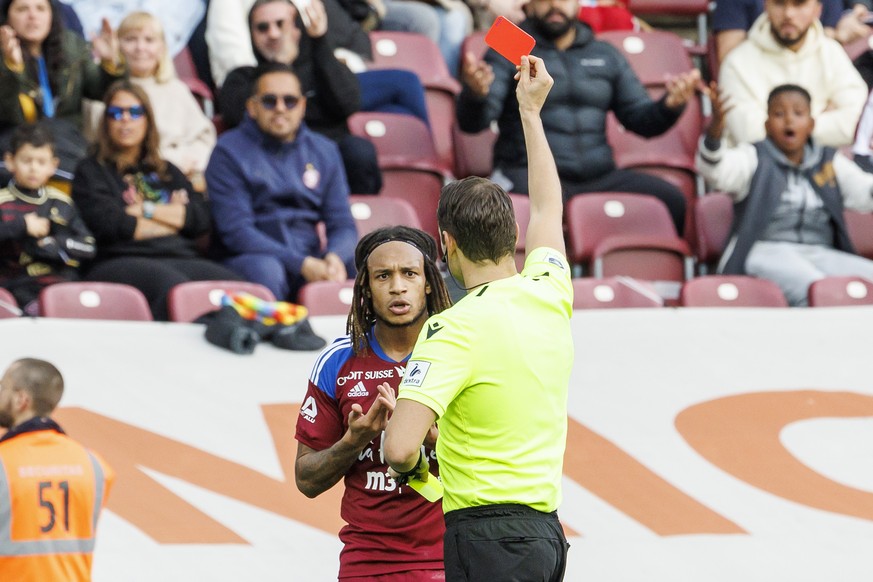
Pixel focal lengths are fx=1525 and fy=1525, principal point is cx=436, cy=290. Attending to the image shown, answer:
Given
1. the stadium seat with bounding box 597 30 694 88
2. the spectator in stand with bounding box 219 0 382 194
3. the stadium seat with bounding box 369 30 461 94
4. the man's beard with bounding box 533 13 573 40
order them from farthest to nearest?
the stadium seat with bounding box 597 30 694 88 → the stadium seat with bounding box 369 30 461 94 → the man's beard with bounding box 533 13 573 40 → the spectator in stand with bounding box 219 0 382 194

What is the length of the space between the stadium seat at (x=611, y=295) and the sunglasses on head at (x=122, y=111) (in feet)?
7.57

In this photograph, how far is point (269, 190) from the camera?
25.6ft

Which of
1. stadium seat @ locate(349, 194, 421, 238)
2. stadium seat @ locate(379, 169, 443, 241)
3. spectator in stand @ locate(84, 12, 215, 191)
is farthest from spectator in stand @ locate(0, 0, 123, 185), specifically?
stadium seat @ locate(379, 169, 443, 241)

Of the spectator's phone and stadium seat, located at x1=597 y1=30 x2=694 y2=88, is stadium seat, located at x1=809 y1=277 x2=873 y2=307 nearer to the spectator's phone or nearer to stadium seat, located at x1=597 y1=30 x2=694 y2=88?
stadium seat, located at x1=597 y1=30 x2=694 y2=88

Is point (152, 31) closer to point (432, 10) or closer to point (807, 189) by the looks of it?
point (432, 10)

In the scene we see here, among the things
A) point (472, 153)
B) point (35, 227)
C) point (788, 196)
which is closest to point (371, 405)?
point (35, 227)

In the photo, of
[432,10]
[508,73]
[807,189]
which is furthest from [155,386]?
[432,10]

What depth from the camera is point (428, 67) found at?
10.1m

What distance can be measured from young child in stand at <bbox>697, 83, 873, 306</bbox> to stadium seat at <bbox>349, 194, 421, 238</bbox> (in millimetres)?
1650

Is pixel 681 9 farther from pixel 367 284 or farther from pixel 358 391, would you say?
pixel 358 391

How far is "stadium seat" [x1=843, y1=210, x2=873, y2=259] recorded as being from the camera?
9172 mm

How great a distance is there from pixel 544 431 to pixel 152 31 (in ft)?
18.2

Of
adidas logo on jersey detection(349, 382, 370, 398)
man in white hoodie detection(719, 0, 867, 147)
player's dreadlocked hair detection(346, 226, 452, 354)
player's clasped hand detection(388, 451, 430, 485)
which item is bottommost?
player's clasped hand detection(388, 451, 430, 485)

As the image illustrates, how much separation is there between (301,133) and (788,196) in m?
2.72
